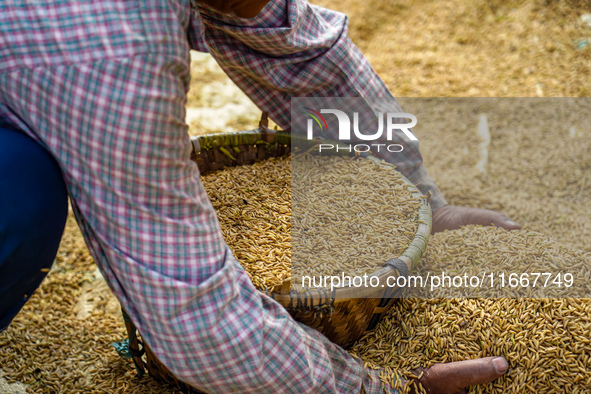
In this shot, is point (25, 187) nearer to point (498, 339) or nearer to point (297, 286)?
point (297, 286)

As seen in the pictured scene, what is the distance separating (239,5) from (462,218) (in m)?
1.33

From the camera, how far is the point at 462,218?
2.13 metres

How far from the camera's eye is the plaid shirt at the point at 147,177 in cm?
106

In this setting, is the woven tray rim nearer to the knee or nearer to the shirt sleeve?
→ the shirt sleeve

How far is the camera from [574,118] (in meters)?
3.23

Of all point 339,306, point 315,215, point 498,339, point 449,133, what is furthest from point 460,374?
point 449,133

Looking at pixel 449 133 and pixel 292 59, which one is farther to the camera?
pixel 449 133

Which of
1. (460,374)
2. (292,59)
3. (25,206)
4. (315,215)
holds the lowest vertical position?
(460,374)

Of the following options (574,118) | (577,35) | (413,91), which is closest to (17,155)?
(413,91)

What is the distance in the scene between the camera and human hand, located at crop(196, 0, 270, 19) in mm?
1319

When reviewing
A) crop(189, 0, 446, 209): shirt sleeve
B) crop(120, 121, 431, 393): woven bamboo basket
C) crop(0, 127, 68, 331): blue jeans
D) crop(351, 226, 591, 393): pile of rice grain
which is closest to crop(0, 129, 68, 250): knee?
crop(0, 127, 68, 331): blue jeans

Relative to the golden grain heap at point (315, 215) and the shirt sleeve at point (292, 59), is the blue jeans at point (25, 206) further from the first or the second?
the shirt sleeve at point (292, 59)

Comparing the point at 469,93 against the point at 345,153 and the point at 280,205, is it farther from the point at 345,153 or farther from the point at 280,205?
the point at 280,205

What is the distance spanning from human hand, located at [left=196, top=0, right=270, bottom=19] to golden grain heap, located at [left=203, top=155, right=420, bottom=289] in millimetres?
710
